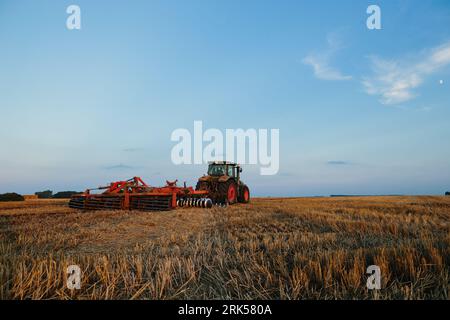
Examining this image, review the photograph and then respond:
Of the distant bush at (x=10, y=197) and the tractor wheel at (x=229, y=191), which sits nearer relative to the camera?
the tractor wheel at (x=229, y=191)

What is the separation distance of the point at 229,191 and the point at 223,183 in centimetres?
67

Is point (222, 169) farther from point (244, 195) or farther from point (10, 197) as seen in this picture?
point (10, 197)

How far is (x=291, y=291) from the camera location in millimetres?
2557

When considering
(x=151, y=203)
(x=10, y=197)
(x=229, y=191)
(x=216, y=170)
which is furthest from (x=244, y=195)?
(x=10, y=197)

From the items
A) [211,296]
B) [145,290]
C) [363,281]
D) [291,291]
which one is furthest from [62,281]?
[363,281]

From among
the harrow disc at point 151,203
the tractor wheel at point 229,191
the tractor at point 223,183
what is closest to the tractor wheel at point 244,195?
the tractor at point 223,183

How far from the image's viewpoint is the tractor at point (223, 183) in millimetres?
17172

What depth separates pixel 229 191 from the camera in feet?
57.7

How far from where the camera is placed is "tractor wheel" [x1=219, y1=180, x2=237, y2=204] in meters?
17.1

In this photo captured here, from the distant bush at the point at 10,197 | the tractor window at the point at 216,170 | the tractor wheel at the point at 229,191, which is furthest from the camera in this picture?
the distant bush at the point at 10,197

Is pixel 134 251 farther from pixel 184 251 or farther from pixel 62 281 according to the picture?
pixel 62 281

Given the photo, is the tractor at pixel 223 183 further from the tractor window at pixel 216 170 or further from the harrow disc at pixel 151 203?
the harrow disc at pixel 151 203
